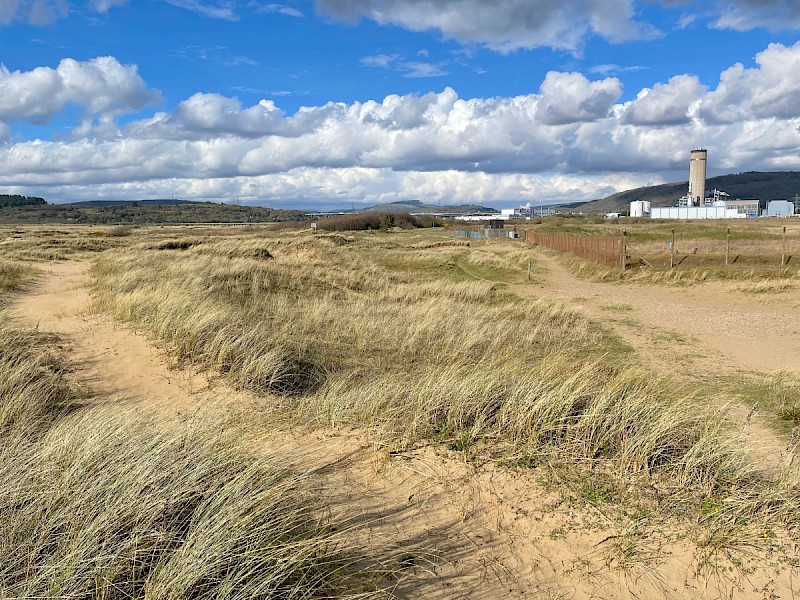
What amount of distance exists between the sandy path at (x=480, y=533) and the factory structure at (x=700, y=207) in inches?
4817

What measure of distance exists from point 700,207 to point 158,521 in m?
130

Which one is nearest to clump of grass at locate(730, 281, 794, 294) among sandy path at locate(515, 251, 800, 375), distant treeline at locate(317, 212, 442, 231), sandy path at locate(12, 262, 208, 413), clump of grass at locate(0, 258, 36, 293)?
sandy path at locate(515, 251, 800, 375)

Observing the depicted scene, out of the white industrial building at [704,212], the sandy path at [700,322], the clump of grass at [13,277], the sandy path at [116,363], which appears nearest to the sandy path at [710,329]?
the sandy path at [700,322]

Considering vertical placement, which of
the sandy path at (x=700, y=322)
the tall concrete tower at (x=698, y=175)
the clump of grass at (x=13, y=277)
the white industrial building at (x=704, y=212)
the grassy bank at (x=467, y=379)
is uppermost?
the tall concrete tower at (x=698, y=175)

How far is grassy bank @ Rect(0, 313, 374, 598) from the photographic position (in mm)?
2689

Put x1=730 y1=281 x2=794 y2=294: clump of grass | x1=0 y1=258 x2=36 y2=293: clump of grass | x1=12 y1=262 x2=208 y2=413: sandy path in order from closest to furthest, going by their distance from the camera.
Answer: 1. x1=12 y1=262 x2=208 y2=413: sandy path
2. x1=0 y1=258 x2=36 y2=293: clump of grass
3. x1=730 y1=281 x2=794 y2=294: clump of grass

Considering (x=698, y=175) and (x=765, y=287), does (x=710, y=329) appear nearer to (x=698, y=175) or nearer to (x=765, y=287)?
(x=765, y=287)

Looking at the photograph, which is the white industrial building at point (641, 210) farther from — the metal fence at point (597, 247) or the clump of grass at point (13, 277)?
the clump of grass at point (13, 277)

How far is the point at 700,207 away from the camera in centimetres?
11400

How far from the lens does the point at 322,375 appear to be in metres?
7.71

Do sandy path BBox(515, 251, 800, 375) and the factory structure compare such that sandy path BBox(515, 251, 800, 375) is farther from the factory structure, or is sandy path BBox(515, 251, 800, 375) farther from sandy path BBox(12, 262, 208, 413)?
the factory structure

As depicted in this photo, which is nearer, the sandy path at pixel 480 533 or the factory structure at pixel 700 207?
the sandy path at pixel 480 533

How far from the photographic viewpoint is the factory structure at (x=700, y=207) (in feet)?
365

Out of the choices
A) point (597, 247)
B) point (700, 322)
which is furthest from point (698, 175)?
point (700, 322)
